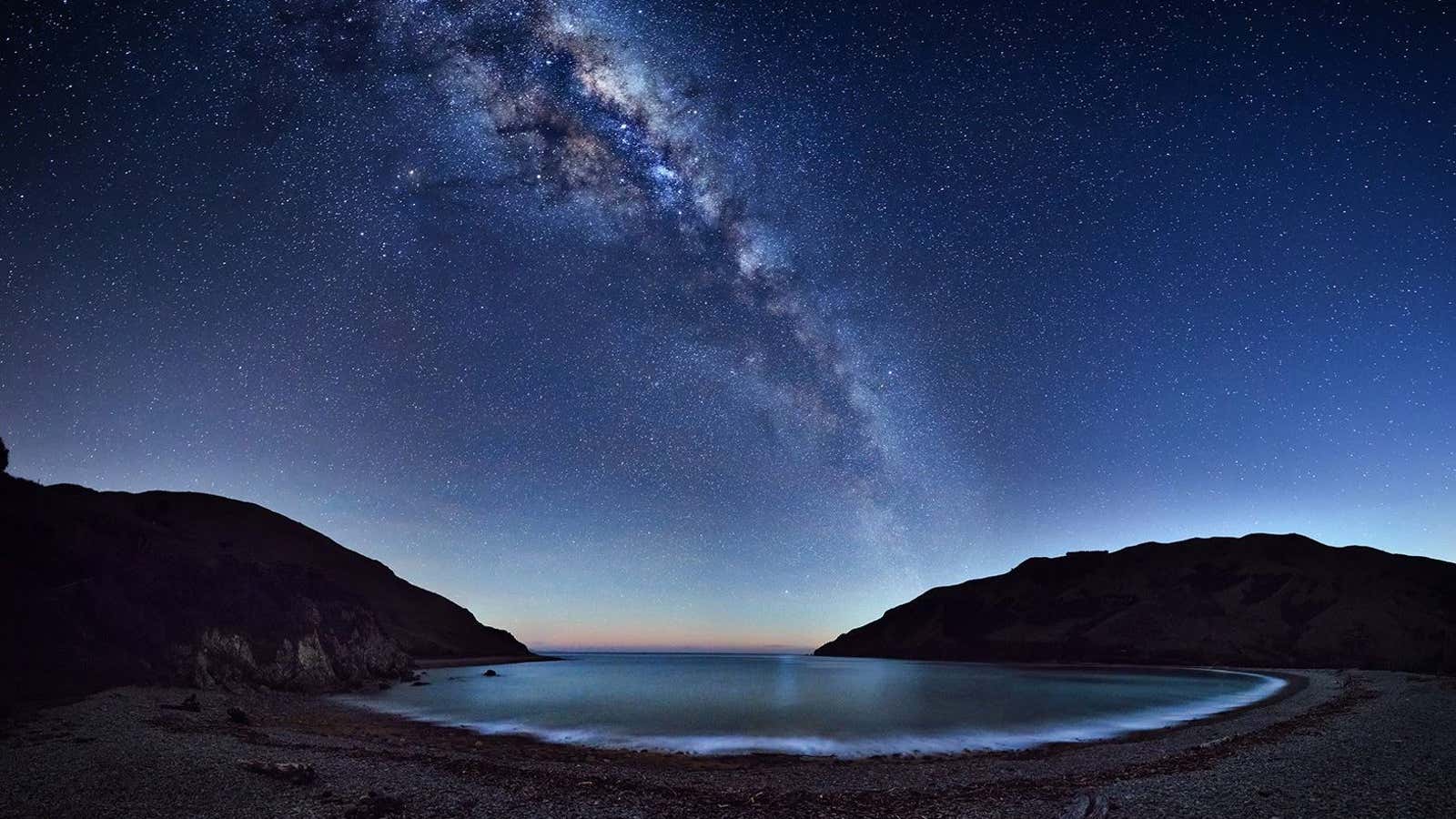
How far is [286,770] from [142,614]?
41081 millimetres

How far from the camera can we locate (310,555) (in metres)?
187

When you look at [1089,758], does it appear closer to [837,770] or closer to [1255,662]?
[837,770]

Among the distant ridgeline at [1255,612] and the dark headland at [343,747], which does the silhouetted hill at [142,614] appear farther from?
the distant ridgeline at [1255,612]

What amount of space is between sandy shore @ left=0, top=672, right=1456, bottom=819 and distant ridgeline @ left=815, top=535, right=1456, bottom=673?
7520cm

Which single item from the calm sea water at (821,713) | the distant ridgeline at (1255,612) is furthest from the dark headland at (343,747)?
the distant ridgeline at (1255,612)

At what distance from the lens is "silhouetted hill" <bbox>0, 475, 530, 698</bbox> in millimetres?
37188

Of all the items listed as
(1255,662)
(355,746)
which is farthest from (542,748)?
(1255,662)

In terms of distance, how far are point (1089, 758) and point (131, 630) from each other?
58.2 metres

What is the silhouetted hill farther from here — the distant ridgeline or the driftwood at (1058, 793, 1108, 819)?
Result: the distant ridgeline

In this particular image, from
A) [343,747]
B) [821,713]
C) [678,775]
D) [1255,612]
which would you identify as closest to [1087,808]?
[678,775]

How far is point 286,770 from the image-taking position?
16922 millimetres

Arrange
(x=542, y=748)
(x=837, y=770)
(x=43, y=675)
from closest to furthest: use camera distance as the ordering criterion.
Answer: (x=837, y=770) < (x=542, y=748) < (x=43, y=675)

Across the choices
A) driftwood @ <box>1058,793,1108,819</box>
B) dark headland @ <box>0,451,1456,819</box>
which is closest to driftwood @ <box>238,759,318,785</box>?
dark headland @ <box>0,451,1456,819</box>

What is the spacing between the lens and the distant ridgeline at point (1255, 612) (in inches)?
4304
